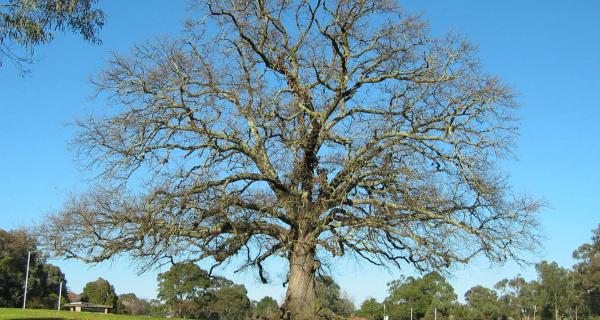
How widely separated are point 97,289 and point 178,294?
14.8 metres

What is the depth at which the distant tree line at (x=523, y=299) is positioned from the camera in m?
84.7

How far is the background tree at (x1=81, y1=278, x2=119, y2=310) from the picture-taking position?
70000 mm

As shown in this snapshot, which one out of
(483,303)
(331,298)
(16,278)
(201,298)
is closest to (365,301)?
(483,303)

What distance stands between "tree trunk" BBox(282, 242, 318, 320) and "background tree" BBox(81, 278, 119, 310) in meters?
55.7

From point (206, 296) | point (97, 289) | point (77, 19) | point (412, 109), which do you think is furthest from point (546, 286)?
point (77, 19)

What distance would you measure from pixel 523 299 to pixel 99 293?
226ft

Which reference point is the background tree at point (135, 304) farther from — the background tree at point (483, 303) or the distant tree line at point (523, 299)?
the background tree at point (483, 303)

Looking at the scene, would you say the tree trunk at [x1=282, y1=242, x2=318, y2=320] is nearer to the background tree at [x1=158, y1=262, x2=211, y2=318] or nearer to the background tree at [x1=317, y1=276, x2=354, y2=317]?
the background tree at [x1=317, y1=276, x2=354, y2=317]

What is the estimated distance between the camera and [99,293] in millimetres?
70938

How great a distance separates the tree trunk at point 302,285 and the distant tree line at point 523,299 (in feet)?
198

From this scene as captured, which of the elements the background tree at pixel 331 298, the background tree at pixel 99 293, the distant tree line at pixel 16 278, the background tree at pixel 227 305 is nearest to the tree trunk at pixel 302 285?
the background tree at pixel 331 298

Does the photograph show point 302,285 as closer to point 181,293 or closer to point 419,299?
point 181,293

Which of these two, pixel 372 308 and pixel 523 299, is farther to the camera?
pixel 523 299

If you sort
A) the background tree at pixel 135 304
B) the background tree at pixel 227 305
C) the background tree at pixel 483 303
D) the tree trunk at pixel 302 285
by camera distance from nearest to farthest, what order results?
the tree trunk at pixel 302 285, the background tree at pixel 227 305, the background tree at pixel 483 303, the background tree at pixel 135 304
